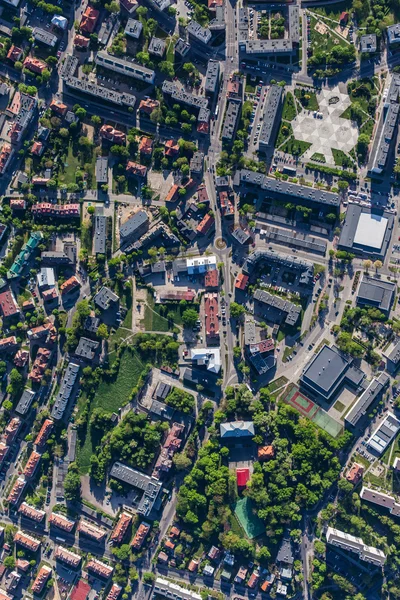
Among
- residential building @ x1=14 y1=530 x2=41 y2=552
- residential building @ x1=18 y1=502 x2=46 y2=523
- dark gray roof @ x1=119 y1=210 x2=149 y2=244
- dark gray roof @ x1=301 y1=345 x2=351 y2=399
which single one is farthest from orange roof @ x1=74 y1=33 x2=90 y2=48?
residential building @ x1=14 y1=530 x2=41 y2=552

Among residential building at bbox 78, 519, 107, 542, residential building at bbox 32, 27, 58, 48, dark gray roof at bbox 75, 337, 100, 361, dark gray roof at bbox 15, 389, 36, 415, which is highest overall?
residential building at bbox 32, 27, 58, 48

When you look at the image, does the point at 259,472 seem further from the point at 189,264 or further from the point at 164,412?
the point at 189,264

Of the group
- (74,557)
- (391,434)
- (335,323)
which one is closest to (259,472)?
(391,434)

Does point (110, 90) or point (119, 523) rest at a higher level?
point (110, 90)

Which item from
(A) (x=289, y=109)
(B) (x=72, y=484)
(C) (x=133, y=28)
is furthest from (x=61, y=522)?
(C) (x=133, y=28)

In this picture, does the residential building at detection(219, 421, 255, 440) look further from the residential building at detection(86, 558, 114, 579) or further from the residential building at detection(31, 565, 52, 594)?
the residential building at detection(31, 565, 52, 594)
